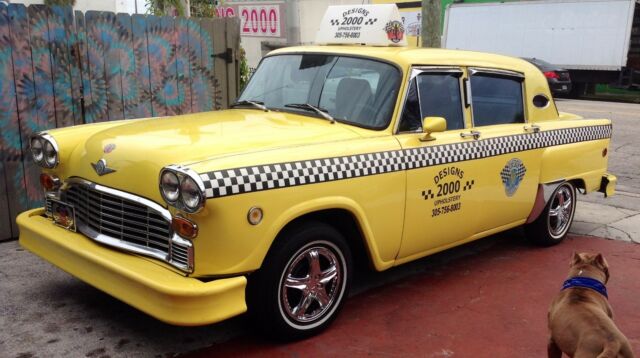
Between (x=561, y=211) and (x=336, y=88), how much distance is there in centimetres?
275

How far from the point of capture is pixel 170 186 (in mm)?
3309

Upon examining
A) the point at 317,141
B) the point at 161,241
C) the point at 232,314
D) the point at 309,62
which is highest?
the point at 309,62

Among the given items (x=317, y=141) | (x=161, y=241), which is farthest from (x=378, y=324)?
(x=161, y=241)

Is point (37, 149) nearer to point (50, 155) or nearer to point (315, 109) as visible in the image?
point (50, 155)

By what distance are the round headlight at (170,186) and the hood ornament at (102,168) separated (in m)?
0.52

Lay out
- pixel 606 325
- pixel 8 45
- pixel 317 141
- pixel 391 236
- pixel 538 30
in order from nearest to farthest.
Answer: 1. pixel 606 325
2. pixel 317 141
3. pixel 391 236
4. pixel 8 45
5. pixel 538 30

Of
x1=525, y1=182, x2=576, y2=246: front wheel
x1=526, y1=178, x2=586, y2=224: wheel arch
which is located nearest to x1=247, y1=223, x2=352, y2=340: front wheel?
x1=526, y1=178, x2=586, y2=224: wheel arch

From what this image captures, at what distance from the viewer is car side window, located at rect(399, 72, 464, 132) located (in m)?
4.40

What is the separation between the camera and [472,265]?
212 inches

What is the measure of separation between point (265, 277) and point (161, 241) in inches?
24.1

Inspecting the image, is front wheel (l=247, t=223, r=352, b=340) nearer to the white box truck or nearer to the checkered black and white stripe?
the checkered black and white stripe

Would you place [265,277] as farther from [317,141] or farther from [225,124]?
[225,124]

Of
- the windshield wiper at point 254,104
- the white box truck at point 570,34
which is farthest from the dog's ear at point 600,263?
the white box truck at point 570,34

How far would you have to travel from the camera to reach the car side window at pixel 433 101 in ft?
14.4
